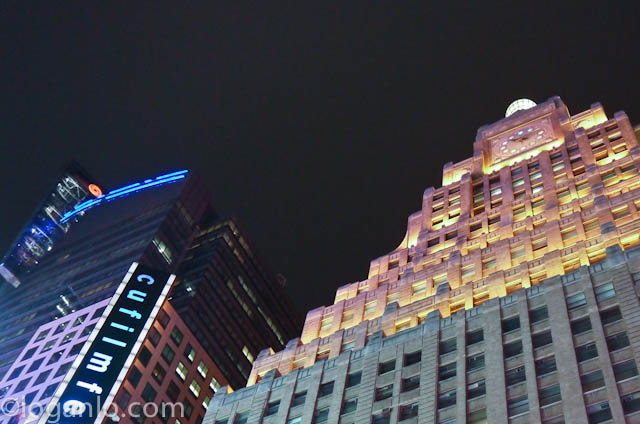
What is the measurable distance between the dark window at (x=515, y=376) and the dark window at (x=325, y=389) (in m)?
14.4

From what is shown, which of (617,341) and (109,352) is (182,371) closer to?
(109,352)

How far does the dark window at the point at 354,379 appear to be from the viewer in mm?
60969

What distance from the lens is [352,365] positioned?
62.9 metres

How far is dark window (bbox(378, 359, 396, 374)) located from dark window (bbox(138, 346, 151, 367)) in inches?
1759

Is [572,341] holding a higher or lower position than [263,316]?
higher

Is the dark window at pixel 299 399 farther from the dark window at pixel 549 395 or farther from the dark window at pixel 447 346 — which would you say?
the dark window at pixel 549 395

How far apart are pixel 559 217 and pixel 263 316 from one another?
89152 millimetres

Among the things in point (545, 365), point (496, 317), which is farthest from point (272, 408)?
point (545, 365)

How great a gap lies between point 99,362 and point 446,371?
3762 centimetres

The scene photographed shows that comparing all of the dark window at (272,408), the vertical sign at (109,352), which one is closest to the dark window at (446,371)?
the dark window at (272,408)

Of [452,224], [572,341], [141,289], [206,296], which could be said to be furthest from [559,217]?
[206,296]

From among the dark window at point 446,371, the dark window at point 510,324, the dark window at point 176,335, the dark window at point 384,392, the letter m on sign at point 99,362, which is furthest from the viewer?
the dark window at point 176,335

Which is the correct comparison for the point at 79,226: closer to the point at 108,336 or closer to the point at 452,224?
the point at 108,336

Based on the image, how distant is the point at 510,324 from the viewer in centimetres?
5797
